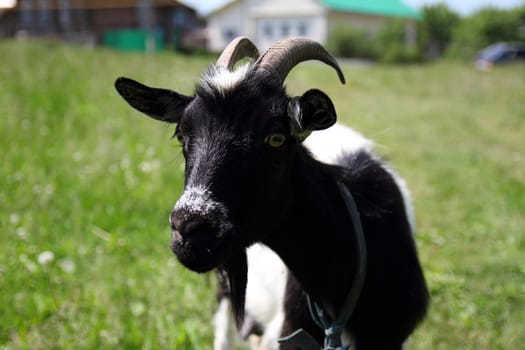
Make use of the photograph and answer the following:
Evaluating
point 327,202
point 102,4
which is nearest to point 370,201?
point 327,202

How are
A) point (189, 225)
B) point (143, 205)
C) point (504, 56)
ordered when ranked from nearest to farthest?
point (189, 225) → point (143, 205) → point (504, 56)

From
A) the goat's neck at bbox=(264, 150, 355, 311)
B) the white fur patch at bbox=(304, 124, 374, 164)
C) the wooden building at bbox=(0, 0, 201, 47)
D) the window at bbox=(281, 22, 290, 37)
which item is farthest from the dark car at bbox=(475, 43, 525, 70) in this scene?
the goat's neck at bbox=(264, 150, 355, 311)

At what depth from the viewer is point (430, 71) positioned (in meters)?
19.7

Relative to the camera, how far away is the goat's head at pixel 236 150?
1.87 meters

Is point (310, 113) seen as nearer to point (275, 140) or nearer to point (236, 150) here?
point (275, 140)

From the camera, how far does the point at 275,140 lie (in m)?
2.07

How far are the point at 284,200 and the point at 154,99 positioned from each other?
66cm

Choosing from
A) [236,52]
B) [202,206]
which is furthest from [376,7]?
[202,206]

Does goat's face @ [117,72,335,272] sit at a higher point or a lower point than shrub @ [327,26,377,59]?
higher

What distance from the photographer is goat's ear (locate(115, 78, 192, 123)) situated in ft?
7.45

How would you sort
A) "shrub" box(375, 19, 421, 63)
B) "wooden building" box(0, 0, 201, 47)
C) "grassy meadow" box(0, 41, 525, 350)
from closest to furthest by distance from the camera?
"grassy meadow" box(0, 41, 525, 350) < "wooden building" box(0, 0, 201, 47) < "shrub" box(375, 19, 421, 63)

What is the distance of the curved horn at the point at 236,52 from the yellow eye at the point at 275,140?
516 mm

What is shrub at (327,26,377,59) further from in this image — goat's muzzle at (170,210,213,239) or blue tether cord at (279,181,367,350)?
goat's muzzle at (170,210,213,239)

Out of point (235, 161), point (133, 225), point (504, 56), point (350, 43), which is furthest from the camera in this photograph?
point (350, 43)
